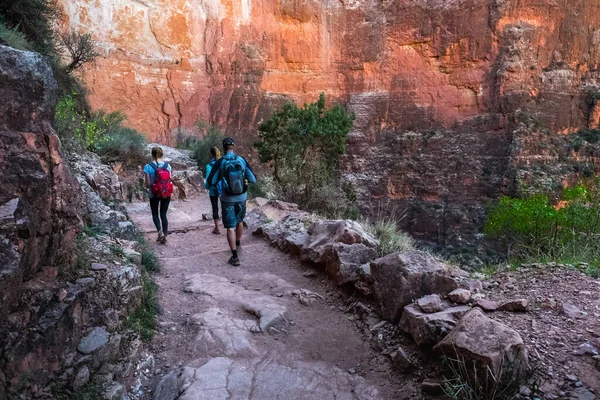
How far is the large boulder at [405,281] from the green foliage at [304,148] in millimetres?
8221

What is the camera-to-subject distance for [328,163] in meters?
15.3

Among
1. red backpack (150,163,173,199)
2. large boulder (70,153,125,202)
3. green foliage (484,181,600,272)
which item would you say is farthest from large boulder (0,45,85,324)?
green foliage (484,181,600,272)

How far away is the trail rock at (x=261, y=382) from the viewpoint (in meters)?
2.87

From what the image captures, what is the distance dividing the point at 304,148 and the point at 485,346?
12.6 m

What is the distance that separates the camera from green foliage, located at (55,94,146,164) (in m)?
9.02

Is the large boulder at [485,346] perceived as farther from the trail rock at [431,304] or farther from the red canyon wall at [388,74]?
the red canyon wall at [388,74]

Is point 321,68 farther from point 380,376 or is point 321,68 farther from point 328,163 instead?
point 380,376

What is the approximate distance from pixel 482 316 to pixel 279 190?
1029cm

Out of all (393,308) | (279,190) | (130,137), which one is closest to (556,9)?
(279,190)

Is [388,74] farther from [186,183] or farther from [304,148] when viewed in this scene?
[186,183]

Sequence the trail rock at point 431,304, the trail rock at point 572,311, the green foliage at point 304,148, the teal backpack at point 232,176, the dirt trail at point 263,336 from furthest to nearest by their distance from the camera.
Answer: the green foliage at point 304,148, the teal backpack at point 232,176, the trail rock at point 431,304, the trail rock at point 572,311, the dirt trail at point 263,336

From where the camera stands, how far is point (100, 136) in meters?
11.9

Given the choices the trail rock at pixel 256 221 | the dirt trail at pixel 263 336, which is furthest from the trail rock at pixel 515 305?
the trail rock at pixel 256 221

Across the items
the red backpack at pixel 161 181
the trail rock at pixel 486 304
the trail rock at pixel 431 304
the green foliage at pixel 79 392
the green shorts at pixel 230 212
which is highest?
the red backpack at pixel 161 181
